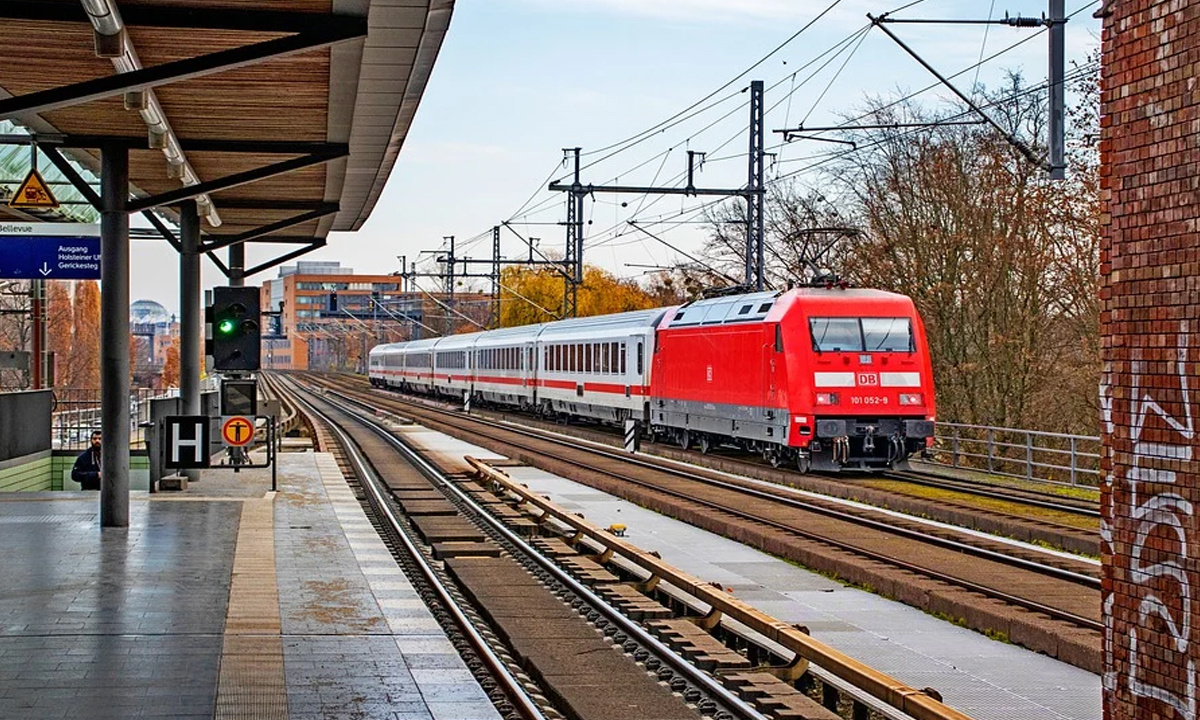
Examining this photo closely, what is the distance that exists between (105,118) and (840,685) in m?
9.84

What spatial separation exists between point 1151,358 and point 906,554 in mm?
9516

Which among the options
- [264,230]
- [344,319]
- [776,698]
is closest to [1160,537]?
[776,698]

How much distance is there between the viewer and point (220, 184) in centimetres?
1691

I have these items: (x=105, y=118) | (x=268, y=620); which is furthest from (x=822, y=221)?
(x=268, y=620)

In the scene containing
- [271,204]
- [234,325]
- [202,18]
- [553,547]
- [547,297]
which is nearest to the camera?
[202,18]

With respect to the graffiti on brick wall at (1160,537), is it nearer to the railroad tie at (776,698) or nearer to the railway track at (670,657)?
the railway track at (670,657)

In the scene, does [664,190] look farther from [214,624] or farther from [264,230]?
[214,624]

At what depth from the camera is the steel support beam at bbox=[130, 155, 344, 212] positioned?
16.8 meters

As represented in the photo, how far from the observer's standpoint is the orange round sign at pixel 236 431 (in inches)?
812

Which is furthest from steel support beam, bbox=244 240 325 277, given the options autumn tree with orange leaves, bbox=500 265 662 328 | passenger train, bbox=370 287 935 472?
autumn tree with orange leaves, bbox=500 265 662 328

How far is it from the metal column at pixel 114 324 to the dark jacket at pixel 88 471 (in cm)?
794

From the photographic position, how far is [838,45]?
78.5ft

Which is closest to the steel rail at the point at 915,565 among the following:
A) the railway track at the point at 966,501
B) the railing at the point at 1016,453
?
the railway track at the point at 966,501

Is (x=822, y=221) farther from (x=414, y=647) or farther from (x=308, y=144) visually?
(x=414, y=647)
